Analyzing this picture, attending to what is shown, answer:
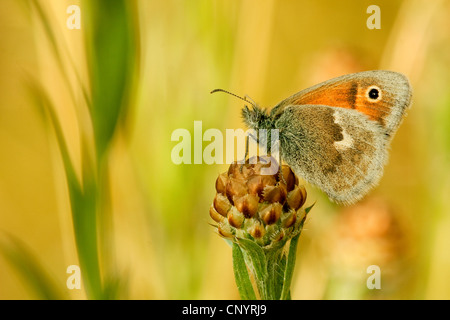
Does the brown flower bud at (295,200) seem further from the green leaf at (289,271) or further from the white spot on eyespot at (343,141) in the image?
the white spot on eyespot at (343,141)

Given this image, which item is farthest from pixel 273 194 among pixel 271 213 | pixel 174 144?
pixel 174 144

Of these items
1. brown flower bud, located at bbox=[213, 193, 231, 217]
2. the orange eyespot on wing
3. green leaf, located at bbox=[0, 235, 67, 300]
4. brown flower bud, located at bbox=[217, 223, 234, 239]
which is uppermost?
the orange eyespot on wing

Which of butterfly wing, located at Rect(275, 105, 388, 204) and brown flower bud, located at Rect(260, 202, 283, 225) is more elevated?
butterfly wing, located at Rect(275, 105, 388, 204)

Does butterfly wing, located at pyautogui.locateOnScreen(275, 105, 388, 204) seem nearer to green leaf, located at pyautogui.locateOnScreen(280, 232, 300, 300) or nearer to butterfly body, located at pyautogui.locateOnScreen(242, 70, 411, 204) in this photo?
butterfly body, located at pyautogui.locateOnScreen(242, 70, 411, 204)

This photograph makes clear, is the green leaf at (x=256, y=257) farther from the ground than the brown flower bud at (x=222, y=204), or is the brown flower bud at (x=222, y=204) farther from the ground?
the brown flower bud at (x=222, y=204)

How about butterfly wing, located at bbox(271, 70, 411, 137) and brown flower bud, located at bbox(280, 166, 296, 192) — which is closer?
brown flower bud, located at bbox(280, 166, 296, 192)

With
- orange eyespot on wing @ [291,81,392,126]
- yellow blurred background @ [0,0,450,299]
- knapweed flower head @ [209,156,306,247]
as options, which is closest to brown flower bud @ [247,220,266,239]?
knapweed flower head @ [209,156,306,247]

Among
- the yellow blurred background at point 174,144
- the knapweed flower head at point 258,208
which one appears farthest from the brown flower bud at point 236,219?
the yellow blurred background at point 174,144

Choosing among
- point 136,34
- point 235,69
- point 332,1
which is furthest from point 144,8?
point 332,1
